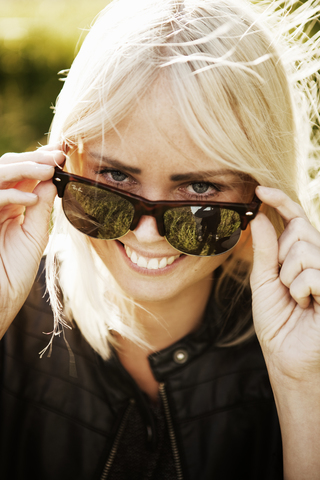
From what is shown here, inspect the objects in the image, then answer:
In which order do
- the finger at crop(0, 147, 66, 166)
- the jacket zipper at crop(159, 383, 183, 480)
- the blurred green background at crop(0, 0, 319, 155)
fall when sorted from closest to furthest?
1. the finger at crop(0, 147, 66, 166)
2. the jacket zipper at crop(159, 383, 183, 480)
3. the blurred green background at crop(0, 0, 319, 155)

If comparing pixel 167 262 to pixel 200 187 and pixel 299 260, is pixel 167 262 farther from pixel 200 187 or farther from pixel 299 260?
pixel 299 260

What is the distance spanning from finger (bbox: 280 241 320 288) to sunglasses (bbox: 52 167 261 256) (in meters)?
0.21

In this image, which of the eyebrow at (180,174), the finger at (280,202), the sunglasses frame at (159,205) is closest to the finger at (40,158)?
the sunglasses frame at (159,205)

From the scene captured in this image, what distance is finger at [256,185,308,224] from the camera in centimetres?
163

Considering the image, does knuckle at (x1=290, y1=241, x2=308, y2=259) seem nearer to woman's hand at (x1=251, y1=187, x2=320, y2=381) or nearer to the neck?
woman's hand at (x1=251, y1=187, x2=320, y2=381)

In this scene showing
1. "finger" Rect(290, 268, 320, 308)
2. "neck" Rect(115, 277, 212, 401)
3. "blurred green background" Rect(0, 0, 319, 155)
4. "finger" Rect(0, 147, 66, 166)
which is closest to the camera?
"finger" Rect(290, 268, 320, 308)

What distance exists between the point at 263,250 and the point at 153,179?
1.79 ft

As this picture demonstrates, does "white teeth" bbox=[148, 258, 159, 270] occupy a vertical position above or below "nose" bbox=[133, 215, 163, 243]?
below

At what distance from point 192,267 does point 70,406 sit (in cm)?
94

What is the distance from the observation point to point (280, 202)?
5.48ft

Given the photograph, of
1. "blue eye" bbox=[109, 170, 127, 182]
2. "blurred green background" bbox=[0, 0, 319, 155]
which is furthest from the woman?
"blurred green background" bbox=[0, 0, 319, 155]

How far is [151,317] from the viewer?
2.17 meters

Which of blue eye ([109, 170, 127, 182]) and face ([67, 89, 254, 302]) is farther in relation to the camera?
blue eye ([109, 170, 127, 182])

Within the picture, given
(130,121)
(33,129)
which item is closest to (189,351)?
(130,121)
